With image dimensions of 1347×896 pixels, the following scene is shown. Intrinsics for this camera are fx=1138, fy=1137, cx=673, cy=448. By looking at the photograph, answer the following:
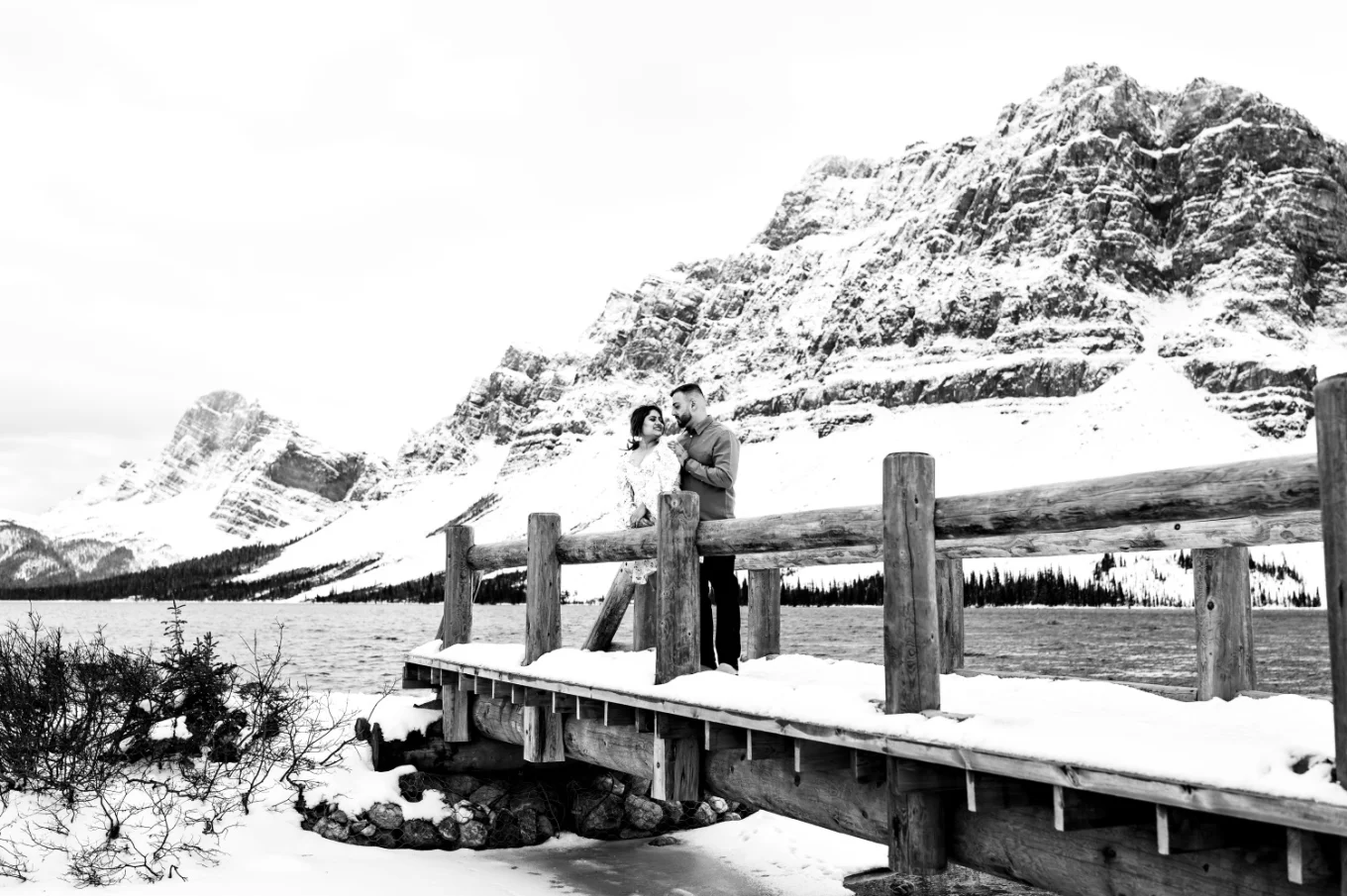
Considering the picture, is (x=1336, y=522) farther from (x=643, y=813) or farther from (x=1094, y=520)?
(x=643, y=813)

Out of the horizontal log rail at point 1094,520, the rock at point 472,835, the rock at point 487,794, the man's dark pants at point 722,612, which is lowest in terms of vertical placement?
the rock at point 472,835

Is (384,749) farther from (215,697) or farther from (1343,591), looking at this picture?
(1343,591)

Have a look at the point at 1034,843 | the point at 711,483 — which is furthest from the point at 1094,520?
the point at 711,483

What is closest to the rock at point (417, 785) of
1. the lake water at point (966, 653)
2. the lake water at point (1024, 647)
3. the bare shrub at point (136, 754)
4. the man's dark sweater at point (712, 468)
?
the bare shrub at point (136, 754)

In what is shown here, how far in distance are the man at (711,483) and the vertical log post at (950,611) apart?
5.15 ft

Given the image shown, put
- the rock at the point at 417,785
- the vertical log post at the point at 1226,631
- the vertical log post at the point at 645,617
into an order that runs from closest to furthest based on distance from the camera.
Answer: the vertical log post at the point at 1226,631, the vertical log post at the point at 645,617, the rock at the point at 417,785

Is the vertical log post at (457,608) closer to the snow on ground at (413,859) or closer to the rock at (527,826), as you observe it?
the snow on ground at (413,859)

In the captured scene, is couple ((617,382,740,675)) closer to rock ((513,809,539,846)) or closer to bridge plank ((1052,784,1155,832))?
bridge plank ((1052,784,1155,832))

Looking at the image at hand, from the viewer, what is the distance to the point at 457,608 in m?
12.9

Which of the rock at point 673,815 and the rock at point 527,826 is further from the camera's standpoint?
the rock at point 673,815

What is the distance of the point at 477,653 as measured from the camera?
477 inches

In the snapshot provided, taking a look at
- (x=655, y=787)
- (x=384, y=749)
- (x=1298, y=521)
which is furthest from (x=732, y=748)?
(x=384, y=749)

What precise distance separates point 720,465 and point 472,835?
18.6 feet

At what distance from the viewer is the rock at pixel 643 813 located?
13305 mm
